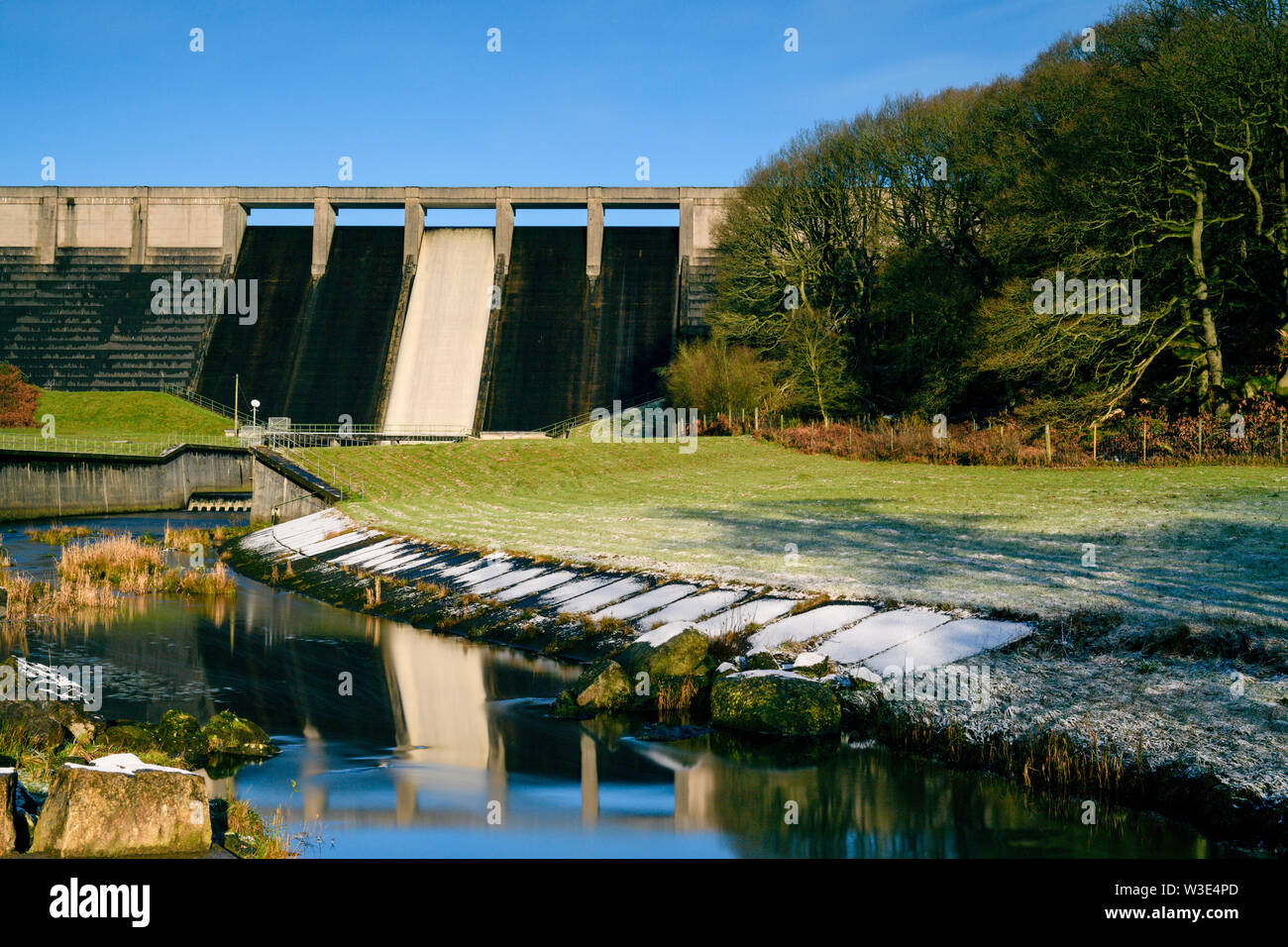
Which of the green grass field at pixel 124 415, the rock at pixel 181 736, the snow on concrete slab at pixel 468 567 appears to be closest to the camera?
the rock at pixel 181 736

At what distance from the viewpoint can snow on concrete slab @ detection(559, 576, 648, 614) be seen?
17156mm

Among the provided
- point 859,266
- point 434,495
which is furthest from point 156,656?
point 859,266

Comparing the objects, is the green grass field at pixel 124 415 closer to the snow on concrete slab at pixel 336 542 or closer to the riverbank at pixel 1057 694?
the snow on concrete slab at pixel 336 542

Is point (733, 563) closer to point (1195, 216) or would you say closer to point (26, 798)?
Answer: point (26, 798)

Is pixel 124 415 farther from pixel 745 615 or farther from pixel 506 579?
pixel 745 615

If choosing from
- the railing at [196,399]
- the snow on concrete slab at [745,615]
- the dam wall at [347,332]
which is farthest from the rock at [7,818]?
the railing at [196,399]

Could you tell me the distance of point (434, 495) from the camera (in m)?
34.0

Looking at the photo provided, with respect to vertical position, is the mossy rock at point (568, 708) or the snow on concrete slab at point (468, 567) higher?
the snow on concrete slab at point (468, 567)

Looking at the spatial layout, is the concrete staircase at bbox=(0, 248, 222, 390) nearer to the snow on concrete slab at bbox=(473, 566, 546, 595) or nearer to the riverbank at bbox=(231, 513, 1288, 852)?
the snow on concrete slab at bbox=(473, 566, 546, 595)

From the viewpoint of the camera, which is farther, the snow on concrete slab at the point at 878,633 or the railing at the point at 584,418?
the railing at the point at 584,418

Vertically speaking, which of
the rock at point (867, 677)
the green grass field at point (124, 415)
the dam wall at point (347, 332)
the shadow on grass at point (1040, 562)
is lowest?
the rock at point (867, 677)

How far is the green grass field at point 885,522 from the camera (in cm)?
1423

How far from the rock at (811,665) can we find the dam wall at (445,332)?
1886 inches

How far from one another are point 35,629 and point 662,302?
160 ft
